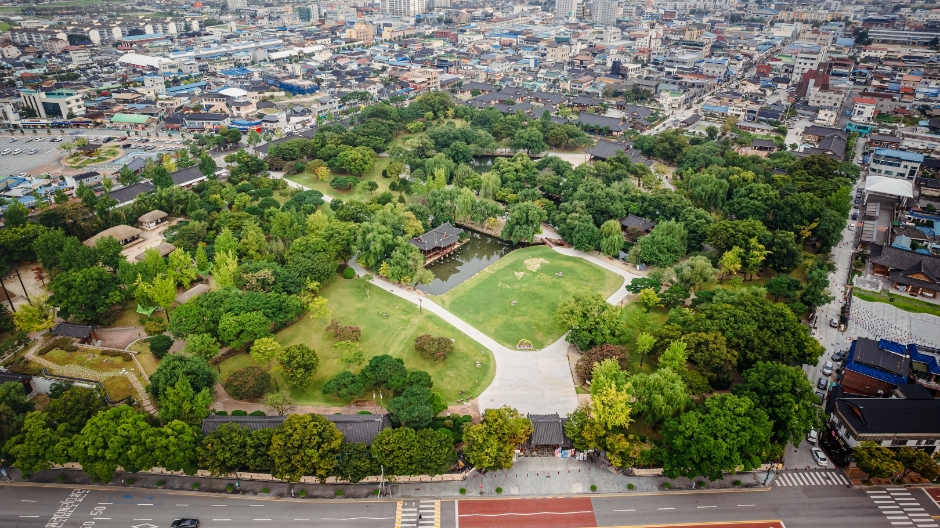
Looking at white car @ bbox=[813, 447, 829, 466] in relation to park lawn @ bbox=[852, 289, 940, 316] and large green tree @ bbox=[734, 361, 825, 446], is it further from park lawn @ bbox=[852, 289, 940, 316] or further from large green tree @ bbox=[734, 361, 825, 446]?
park lawn @ bbox=[852, 289, 940, 316]

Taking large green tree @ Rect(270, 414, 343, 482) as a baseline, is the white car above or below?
below

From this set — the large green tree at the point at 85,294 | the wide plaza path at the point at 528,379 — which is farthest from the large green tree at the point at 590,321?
the large green tree at the point at 85,294

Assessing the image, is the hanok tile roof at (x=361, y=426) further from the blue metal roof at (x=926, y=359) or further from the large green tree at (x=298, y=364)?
the blue metal roof at (x=926, y=359)

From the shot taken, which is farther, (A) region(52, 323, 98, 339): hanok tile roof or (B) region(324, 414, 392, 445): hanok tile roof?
(A) region(52, 323, 98, 339): hanok tile roof

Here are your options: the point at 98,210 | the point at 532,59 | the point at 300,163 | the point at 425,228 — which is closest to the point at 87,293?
the point at 98,210

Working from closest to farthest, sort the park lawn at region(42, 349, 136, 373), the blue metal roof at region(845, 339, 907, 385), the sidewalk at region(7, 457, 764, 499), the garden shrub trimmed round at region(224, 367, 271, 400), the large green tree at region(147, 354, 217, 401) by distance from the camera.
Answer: the sidewalk at region(7, 457, 764, 499) < the large green tree at region(147, 354, 217, 401) < the garden shrub trimmed round at region(224, 367, 271, 400) < the blue metal roof at region(845, 339, 907, 385) < the park lawn at region(42, 349, 136, 373)

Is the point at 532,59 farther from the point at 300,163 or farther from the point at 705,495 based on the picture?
the point at 705,495

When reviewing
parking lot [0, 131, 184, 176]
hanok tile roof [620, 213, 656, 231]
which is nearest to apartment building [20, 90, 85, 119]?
parking lot [0, 131, 184, 176]
